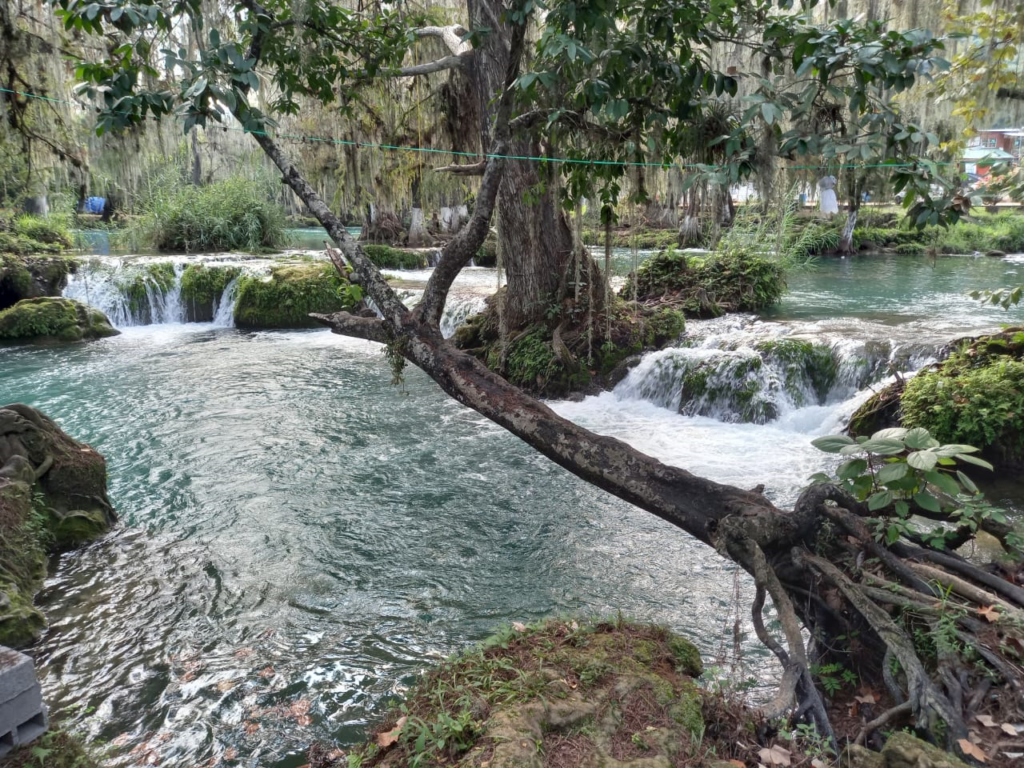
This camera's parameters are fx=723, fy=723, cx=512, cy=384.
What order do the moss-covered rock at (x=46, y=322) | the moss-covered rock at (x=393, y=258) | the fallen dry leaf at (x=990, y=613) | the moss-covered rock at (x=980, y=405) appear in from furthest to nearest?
the moss-covered rock at (x=393, y=258), the moss-covered rock at (x=46, y=322), the moss-covered rock at (x=980, y=405), the fallen dry leaf at (x=990, y=613)

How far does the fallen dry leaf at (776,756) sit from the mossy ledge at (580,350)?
825 centimetres

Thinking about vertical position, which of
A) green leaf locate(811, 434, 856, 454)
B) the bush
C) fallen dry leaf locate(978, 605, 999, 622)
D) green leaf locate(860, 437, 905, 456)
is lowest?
fallen dry leaf locate(978, 605, 999, 622)

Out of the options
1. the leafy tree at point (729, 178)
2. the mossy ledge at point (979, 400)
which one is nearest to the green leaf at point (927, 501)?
the leafy tree at point (729, 178)

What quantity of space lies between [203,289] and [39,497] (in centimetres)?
1217

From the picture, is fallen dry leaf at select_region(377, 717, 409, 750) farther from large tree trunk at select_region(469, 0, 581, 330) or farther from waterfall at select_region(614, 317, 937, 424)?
large tree trunk at select_region(469, 0, 581, 330)

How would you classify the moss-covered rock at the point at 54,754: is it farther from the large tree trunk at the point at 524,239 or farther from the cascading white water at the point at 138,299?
the cascading white water at the point at 138,299

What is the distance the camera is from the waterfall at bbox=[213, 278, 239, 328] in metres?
17.1

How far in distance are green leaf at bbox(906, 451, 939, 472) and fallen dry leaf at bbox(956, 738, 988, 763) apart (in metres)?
0.93

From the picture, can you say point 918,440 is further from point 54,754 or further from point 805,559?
point 54,754

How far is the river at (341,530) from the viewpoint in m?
4.32

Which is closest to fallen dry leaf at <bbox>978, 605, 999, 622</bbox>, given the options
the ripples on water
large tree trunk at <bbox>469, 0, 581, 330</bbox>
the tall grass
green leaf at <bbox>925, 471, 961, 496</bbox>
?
green leaf at <bbox>925, 471, 961, 496</bbox>

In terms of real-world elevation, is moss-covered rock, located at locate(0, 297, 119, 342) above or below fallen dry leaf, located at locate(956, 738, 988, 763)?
above

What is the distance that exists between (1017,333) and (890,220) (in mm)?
23326

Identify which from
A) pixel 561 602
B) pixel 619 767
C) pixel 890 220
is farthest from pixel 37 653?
pixel 890 220
